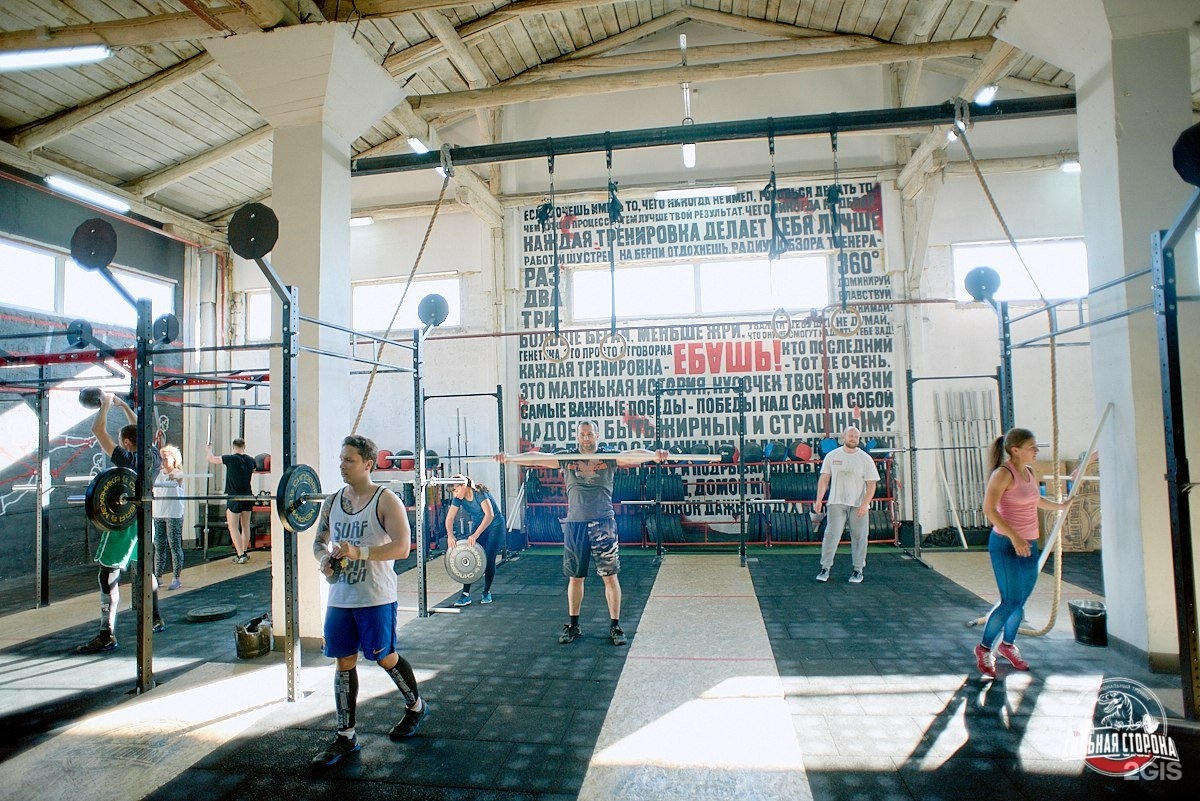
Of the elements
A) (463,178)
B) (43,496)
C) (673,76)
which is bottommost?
(43,496)

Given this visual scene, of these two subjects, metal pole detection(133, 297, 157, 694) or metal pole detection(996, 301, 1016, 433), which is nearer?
metal pole detection(133, 297, 157, 694)

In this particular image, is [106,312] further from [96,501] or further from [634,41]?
[634,41]

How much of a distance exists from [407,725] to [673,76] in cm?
608

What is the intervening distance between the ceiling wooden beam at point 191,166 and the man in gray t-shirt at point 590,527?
19.5 feet

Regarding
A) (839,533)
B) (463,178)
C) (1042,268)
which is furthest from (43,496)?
(1042,268)

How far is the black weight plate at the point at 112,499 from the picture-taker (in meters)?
3.39

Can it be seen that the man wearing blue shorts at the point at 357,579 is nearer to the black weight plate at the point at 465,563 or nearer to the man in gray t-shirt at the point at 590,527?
the man in gray t-shirt at the point at 590,527

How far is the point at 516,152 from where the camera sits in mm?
4820

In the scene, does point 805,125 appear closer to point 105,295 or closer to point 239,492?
point 239,492

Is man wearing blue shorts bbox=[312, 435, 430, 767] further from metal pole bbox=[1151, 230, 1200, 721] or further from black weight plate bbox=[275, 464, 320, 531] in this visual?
metal pole bbox=[1151, 230, 1200, 721]

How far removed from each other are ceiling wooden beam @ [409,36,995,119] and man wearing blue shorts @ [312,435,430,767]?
4.56 metres

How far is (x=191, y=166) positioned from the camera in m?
7.45

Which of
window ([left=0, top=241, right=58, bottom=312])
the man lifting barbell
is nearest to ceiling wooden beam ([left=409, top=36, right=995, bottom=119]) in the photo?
the man lifting barbell

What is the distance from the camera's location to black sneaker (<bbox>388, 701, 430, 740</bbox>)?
9.16ft
